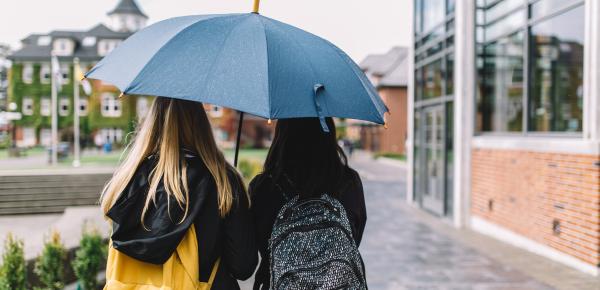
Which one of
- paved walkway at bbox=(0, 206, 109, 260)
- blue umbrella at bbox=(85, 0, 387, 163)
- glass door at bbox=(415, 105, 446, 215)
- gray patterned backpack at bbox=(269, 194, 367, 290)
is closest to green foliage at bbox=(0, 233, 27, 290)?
blue umbrella at bbox=(85, 0, 387, 163)

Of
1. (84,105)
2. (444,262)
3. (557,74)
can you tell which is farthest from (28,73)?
(444,262)

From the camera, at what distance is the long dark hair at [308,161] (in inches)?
84.2

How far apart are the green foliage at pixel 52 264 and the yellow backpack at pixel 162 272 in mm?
→ 3084

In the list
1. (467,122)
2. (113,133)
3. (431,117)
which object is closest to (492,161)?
(467,122)

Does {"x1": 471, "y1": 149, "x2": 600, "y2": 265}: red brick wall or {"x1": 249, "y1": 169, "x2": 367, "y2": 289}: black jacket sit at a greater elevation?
{"x1": 249, "y1": 169, "x2": 367, "y2": 289}: black jacket

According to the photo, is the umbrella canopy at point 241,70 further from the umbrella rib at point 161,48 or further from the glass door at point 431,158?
the glass door at point 431,158

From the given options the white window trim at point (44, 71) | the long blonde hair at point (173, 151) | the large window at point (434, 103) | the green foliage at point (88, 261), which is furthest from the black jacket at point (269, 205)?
the white window trim at point (44, 71)

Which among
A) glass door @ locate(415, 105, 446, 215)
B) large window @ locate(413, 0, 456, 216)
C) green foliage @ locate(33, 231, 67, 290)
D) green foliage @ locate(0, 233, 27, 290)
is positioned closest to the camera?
green foliage @ locate(0, 233, 27, 290)

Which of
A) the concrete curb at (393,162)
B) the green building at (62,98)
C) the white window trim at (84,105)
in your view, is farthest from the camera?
the white window trim at (84,105)

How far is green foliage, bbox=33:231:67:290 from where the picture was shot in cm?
481

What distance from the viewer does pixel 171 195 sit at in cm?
198

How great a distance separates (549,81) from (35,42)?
215 ft

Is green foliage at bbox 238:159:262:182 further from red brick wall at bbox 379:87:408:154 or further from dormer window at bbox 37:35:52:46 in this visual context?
dormer window at bbox 37:35:52:46

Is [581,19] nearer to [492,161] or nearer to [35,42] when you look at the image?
[492,161]
